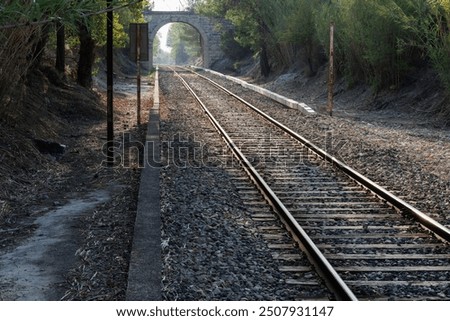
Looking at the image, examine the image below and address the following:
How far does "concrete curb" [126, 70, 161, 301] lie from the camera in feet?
18.5

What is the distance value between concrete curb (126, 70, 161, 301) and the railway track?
1.18 metres

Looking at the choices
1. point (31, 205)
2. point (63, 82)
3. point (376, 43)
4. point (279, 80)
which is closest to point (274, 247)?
point (31, 205)

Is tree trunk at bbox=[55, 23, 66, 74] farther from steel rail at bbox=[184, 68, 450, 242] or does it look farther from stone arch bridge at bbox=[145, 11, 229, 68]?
stone arch bridge at bbox=[145, 11, 229, 68]

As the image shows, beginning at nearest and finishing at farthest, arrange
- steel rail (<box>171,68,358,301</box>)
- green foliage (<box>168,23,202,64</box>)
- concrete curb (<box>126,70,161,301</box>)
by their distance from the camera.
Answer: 1. concrete curb (<box>126,70,161,301</box>)
2. steel rail (<box>171,68,358,301</box>)
3. green foliage (<box>168,23,202,64</box>)

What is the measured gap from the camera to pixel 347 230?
7934 millimetres

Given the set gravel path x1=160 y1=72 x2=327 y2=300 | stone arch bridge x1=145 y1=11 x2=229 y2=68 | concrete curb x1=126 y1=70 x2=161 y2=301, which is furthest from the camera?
stone arch bridge x1=145 y1=11 x2=229 y2=68

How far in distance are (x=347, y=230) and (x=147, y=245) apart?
2.32 m

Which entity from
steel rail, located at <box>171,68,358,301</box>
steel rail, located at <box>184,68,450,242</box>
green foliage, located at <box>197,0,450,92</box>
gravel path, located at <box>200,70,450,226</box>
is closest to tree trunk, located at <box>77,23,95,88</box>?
gravel path, located at <box>200,70,450,226</box>

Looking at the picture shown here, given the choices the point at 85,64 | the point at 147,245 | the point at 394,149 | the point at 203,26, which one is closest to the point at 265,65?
the point at 85,64

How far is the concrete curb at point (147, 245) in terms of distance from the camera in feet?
18.5

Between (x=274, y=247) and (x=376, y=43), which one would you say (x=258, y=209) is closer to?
(x=274, y=247)

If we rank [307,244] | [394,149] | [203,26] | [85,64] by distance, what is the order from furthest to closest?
1. [203,26]
2. [85,64]
3. [394,149]
4. [307,244]

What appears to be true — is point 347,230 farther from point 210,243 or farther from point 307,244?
point 210,243

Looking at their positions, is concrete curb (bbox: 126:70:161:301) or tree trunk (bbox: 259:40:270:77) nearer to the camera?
concrete curb (bbox: 126:70:161:301)
